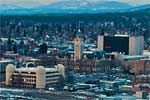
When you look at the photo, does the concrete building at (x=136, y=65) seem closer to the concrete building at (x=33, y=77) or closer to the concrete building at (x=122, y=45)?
the concrete building at (x=122, y=45)

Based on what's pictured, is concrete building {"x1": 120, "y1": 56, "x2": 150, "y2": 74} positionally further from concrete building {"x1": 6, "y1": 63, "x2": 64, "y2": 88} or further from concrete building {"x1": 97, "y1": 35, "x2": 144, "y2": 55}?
concrete building {"x1": 6, "y1": 63, "x2": 64, "y2": 88}

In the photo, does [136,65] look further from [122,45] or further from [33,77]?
[33,77]

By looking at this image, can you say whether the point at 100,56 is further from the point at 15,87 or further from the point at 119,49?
the point at 15,87

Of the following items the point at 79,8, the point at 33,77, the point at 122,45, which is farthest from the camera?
the point at 79,8

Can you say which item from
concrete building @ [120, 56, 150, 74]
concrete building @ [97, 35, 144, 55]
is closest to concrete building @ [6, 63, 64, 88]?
concrete building @ [120, 56, 150, 74]

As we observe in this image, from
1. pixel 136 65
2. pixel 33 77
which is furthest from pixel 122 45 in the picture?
pixel 33 77
